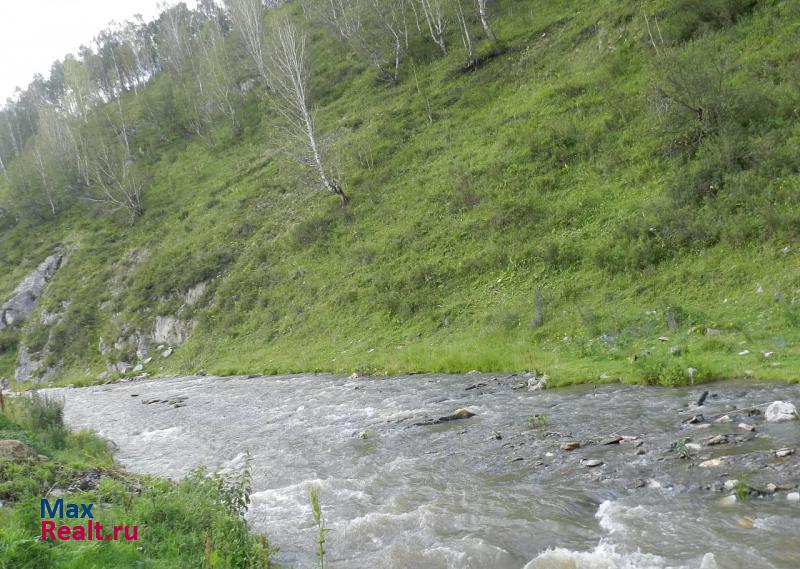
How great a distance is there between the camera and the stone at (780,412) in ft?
29.3

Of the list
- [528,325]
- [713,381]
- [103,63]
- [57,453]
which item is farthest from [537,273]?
[103,63]

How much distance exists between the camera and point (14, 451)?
9352mm

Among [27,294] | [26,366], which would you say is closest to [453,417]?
[26,366]

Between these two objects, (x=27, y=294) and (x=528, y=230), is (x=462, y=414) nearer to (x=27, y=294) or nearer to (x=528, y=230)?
(x=528, y=230)

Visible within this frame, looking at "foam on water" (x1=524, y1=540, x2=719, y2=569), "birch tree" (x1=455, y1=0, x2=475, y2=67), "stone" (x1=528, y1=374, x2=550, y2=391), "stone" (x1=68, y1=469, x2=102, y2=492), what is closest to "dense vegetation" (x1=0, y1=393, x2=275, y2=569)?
"stone" (x1=68, y1=469, x2=102, y2=492)

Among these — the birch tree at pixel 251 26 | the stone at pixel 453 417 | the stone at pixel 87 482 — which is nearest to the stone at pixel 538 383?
the stone at pixel 453 417

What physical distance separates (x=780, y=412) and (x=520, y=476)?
448cm

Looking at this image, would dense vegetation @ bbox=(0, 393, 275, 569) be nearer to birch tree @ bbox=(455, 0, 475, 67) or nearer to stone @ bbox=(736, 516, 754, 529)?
stone @ bbox=(736, 516, 754, 529)

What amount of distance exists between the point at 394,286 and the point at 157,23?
123110 millimetres

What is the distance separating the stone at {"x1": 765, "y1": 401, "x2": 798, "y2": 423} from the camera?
8.92m

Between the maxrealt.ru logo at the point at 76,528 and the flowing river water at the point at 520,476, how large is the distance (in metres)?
2.11

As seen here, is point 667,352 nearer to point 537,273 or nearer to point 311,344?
point 537,273

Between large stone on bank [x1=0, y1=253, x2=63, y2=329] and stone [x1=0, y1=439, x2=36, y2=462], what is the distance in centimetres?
5719

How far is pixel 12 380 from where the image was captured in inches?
1964
